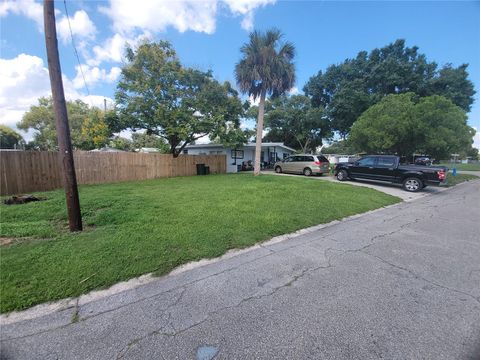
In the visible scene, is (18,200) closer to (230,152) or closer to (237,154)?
(230,152)

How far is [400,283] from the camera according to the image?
2881 millimetres

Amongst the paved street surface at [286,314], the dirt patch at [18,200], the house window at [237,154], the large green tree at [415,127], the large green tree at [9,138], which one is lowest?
the paved street surface at [286,314]

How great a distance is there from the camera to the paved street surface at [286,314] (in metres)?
1.88

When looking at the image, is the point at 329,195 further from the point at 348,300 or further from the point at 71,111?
the point at 71,111

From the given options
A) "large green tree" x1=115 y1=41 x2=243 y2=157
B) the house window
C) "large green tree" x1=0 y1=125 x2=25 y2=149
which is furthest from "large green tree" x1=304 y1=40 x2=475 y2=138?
"large green tree" x1=0 y1=125 x2=25 y2=149

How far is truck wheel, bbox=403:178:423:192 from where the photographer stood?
10.6m

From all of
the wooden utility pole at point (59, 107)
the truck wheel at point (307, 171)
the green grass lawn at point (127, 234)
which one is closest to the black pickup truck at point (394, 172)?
the truck wheel at point (307, 171)

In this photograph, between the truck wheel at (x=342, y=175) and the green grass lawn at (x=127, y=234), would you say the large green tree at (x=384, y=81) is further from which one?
the green grass lawn at (x=127, y=234)

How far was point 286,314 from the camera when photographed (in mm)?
2297

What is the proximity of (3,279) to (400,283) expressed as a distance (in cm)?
503

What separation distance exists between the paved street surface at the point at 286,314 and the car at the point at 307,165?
13.1 m

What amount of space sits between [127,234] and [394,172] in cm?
1242

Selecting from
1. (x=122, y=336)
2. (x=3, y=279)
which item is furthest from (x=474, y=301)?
(x=3, y=279)

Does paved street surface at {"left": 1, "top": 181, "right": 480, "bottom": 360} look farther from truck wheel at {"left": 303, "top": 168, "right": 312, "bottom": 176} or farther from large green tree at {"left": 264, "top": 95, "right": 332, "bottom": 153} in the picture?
large green tree at {"left": 264, "top": 95, "right": 332, "bottom": 153}
